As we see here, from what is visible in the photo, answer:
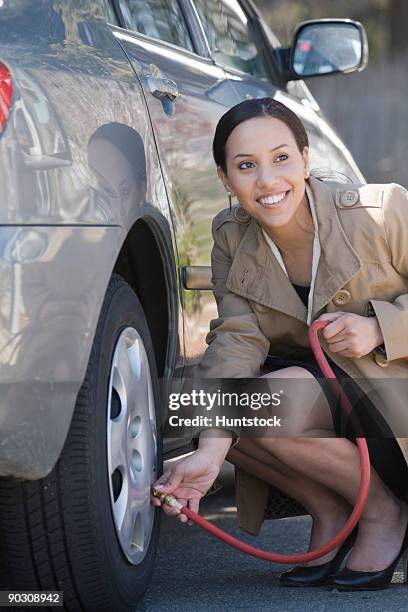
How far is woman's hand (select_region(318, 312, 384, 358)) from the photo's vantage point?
3.00 metres

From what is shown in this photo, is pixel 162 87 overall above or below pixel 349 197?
above

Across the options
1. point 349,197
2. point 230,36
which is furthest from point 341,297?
point 230,36

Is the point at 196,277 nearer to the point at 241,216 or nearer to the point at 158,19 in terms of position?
the point at 241,216

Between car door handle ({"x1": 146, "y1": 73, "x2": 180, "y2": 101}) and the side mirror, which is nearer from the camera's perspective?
car door handle ({"x1": 146, "y1": 73, "x2": 180, "y2": 101})

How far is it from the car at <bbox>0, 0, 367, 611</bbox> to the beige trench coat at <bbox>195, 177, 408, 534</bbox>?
17 cm

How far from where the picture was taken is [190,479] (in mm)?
2977

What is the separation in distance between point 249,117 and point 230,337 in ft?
1.71

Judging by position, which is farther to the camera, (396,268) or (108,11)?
(108,11)

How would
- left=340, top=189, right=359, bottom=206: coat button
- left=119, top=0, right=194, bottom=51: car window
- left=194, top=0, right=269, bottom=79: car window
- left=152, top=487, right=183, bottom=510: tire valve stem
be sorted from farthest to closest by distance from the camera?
1. left=194, top=0, right=269, bottom=79: car window
2. left=119, top=0, right=194, bottom=51: car window
3. left=340, top=189, right=359, bottom=206: coat button
4. left=152, top=487, right=183, bottom=510: tire valve stem

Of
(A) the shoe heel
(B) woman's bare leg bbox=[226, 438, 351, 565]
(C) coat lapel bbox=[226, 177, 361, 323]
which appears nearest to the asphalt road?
(A) the shoe heel

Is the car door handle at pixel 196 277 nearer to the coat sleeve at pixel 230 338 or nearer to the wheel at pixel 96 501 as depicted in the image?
the coat sleeve at pixel 230 338

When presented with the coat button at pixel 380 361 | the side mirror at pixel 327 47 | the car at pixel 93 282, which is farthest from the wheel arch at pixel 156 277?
the side mirror at pixel 327 47

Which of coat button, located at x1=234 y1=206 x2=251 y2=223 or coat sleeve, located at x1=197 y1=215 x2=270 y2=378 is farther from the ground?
coat button, located at x1=234 y1=206 x2=251 y2=223
